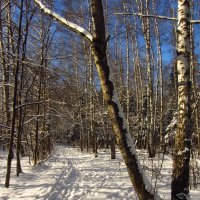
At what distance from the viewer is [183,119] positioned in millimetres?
5633

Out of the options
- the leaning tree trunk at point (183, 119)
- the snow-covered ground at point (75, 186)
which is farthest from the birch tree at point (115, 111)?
the snow-covered ground at point (75, 186)

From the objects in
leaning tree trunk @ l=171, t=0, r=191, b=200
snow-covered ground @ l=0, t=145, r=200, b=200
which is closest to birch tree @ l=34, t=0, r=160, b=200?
leaning tree trunk @ l=171, t=0, r=191, b=200

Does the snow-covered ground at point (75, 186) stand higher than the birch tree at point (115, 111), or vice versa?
the birch tree at point (115, 111)

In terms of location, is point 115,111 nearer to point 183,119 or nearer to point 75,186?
point 183,119

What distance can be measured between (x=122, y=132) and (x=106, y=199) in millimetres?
3041

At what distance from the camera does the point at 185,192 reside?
17.7ft

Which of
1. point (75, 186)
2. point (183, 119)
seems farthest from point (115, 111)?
point (75, 186)

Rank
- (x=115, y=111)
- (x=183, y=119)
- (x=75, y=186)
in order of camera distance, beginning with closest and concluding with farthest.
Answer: (x=115, y=111) → (x=183, y=119) → (x=75, y=186)

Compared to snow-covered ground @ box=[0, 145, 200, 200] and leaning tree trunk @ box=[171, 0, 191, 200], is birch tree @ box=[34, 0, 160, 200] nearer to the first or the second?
leaning tree trunk @ box=[171, 0, 191, 200]

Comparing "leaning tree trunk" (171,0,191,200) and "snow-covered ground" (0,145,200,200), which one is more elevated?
"leaning tree trunk" (171,0,191,200)

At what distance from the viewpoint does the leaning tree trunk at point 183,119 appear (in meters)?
5.45

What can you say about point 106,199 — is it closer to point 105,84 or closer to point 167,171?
point 105,84

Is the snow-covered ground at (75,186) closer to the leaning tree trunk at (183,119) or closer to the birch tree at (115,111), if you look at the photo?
the leaning tree trunk at (183,119)

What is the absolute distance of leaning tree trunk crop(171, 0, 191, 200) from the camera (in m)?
5.45
